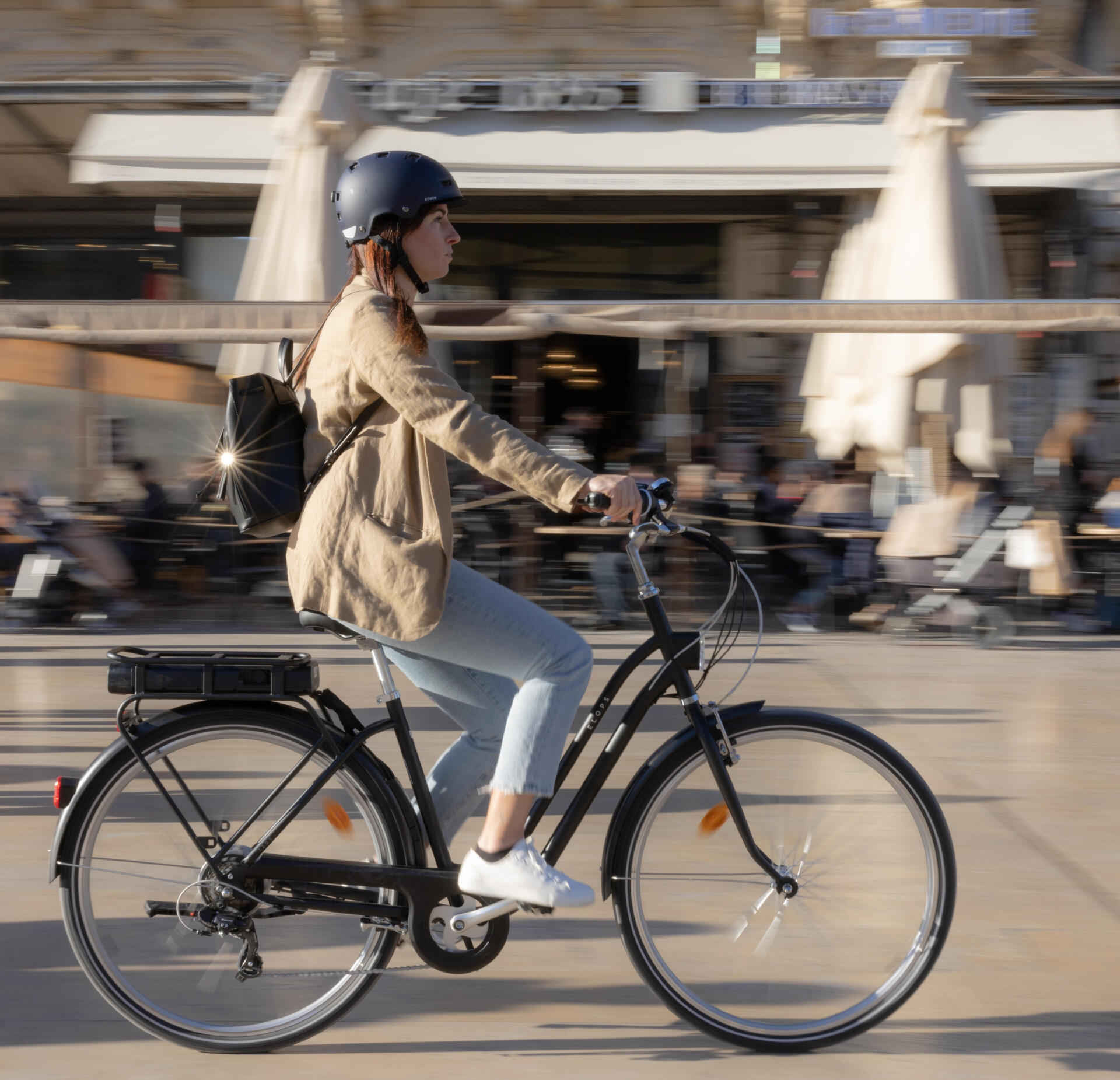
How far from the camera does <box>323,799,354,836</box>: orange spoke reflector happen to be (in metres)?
2.60

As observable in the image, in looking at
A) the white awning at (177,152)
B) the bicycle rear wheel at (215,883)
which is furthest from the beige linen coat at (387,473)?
the white awning at (177,152)

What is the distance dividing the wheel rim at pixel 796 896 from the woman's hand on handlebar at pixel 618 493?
554 millimetres

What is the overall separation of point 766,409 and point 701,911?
7.44 metres

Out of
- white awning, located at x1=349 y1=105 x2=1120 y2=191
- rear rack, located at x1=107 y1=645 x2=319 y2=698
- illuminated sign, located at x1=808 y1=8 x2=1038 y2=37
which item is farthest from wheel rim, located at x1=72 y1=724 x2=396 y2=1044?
illuminated sign, located at x1=808 y1=8 x2=1038 y2=37

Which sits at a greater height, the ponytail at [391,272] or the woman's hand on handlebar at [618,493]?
the ponytail at [391,272]

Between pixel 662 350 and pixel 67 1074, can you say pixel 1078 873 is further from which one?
pixel 662 350

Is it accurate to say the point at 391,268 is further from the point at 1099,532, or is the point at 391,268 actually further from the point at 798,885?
the point at 1099,532

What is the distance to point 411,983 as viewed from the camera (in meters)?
3.05

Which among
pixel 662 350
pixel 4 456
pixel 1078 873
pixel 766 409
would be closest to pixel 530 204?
pixel 662 350

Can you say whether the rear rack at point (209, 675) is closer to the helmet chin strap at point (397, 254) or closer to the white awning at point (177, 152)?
the helmet chin strap at point (397, 254)

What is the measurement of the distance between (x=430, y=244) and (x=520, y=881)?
1.24m

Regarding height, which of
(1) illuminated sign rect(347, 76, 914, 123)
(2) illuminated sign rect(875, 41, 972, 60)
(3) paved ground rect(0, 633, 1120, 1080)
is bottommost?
(3) paved ground rect(0, 633, 1120, 1080)

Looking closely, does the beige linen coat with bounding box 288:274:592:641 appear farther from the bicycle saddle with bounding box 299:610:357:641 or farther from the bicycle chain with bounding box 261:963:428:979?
the bicycle chain with bounding box 261:963:428:979

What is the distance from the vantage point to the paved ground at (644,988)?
2.68 metres
